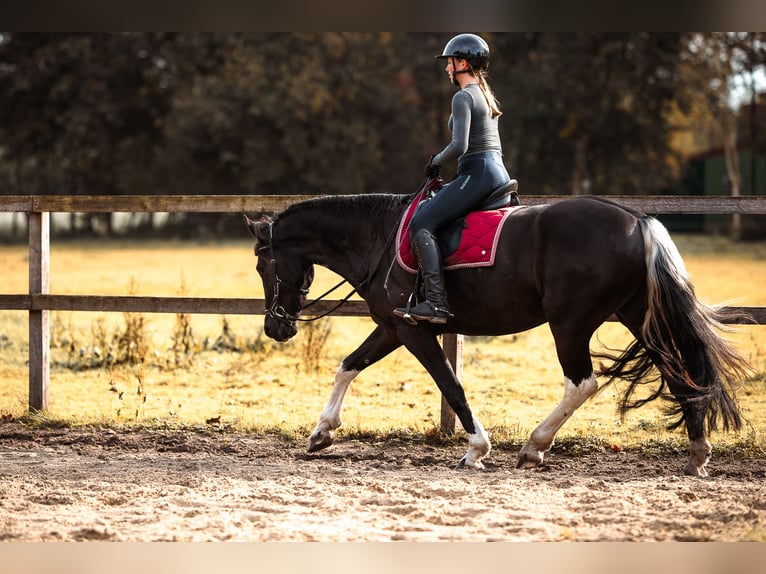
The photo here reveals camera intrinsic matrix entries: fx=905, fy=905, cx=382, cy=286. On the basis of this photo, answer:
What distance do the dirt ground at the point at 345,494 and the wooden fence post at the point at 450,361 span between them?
304mm

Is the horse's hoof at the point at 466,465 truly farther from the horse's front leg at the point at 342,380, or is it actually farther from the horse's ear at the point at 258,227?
the horse's ear at the point at 258,227

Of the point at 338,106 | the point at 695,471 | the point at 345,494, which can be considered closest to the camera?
the point at 345,494

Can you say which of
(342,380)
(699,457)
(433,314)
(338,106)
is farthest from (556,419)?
(338,106)

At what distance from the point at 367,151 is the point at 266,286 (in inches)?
1256

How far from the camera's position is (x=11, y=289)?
18.0m

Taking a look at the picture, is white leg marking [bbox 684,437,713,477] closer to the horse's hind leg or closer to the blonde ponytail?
the horse's hind leg

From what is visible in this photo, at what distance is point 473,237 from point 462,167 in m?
0.50

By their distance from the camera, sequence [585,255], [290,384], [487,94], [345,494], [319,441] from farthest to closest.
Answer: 1. [290,384]
2. [319,441]
3. [487,94]
4. [585,255]
5. [345,494]

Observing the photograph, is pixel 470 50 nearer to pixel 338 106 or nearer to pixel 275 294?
pixel 275 294

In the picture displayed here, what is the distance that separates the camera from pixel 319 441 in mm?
6531

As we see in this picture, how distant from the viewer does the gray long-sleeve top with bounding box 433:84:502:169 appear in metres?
5.88

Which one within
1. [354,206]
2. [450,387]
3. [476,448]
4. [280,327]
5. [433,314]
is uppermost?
[354,206]

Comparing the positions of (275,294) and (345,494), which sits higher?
(275,294)

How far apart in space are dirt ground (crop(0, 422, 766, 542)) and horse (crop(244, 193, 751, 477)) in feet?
1.26
